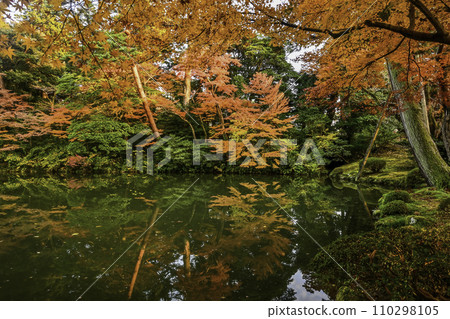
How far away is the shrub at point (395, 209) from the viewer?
132 inches

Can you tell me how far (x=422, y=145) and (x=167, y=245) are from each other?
619 centimetres

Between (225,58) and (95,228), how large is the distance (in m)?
8.13

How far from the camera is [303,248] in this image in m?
2.52

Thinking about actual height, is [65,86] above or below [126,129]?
above

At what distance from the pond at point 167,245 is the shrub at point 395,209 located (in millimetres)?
335

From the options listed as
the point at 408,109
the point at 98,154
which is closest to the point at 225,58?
the point at 408,109

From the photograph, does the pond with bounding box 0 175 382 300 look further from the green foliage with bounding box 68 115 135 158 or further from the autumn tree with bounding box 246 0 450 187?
the green foliage with bounding box 68 115 135 158

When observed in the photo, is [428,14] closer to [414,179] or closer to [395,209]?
[395,209]

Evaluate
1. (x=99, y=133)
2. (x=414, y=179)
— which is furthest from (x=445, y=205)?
(x=99, y=133)

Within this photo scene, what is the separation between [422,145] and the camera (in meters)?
5.26

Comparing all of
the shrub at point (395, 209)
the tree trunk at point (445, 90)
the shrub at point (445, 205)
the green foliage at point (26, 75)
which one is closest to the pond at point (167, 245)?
the shrub at point (395, 209)

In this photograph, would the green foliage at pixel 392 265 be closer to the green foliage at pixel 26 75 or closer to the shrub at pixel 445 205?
the shrub at pixel 445 205

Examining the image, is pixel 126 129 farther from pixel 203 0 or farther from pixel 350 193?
pixel 350 193

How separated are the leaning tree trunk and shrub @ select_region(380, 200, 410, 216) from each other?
2472mm
